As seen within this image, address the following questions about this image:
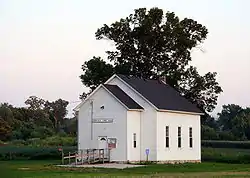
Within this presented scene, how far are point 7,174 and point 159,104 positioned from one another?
45.2 meters

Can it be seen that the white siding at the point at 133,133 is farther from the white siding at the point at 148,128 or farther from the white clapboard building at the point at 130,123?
the white siding at the point at 148,128

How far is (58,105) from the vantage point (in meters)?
166

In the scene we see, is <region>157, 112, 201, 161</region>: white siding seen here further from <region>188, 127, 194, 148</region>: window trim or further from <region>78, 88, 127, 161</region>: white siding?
<region>78, 88, 127, 161</region>: white siding

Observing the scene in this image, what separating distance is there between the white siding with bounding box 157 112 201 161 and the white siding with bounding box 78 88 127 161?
3.54 metres

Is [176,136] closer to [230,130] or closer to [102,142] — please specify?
[102,142]

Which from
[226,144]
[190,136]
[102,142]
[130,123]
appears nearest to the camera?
[130,123]

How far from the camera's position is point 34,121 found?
127 m

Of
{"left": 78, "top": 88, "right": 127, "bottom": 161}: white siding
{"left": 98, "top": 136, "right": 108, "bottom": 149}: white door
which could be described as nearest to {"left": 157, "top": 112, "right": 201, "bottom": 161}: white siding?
{"left": 78, "top": 88, "right": 127, "bottom": 161}: white siding

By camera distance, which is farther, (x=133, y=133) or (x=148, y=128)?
(x=148, y=128)

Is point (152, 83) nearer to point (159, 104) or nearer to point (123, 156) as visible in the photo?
point (159, 104)

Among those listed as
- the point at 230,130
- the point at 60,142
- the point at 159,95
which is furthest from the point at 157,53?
the point at 230,130

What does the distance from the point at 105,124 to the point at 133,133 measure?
252cm

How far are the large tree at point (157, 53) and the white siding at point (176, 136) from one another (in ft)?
36.1

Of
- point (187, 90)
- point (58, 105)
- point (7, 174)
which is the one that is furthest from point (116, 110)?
point (58, 105)
